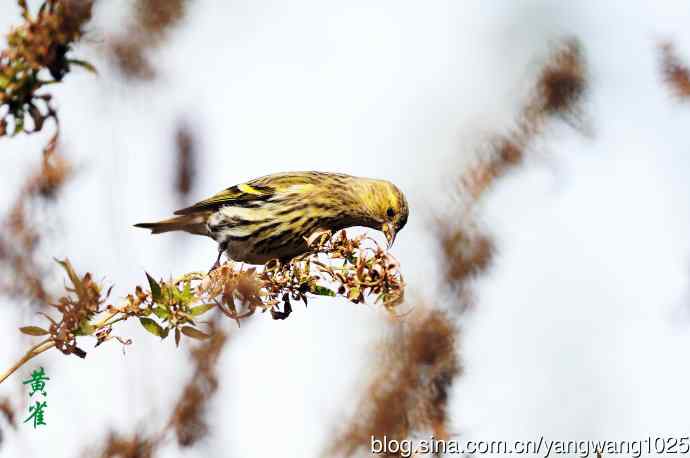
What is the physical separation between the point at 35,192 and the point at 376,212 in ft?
11.1

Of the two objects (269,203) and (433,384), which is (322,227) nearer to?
(269,203)

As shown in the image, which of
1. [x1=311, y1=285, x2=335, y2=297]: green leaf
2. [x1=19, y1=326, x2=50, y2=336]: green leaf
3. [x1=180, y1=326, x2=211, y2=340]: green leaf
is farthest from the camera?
[x1=311, y1=285, x2=335, y2=297]: green leaf

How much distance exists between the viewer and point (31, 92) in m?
1.16

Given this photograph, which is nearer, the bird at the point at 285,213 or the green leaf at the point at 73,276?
the green leaf at the point at 73,276

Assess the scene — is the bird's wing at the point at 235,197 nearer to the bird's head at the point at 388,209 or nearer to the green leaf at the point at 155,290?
the bird's head at the point at 388,209

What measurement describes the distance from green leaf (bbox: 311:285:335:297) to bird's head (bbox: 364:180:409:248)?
2.31 m

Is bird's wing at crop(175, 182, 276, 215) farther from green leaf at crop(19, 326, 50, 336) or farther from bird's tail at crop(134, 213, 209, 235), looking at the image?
green leaf at crop(19, 326, 50, 336)

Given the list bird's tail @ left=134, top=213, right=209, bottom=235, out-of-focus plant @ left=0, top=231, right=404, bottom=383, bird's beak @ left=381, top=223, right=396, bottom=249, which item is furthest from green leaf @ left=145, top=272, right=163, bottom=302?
bird's beak @ left=381, top=223, right=396, bottom=249

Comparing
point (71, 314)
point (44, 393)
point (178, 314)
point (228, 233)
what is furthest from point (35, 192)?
point (228, 233)

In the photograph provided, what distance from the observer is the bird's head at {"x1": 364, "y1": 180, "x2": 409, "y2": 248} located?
482cm

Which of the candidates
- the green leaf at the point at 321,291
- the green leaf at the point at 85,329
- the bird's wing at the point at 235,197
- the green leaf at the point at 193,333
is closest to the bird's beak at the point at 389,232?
the bird's wing at the point at 235,197

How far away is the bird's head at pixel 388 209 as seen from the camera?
4.82m

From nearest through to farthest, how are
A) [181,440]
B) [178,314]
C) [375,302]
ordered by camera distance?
[181,440] → [178,314] → [375,302]

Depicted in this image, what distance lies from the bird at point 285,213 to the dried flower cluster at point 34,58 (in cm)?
337
